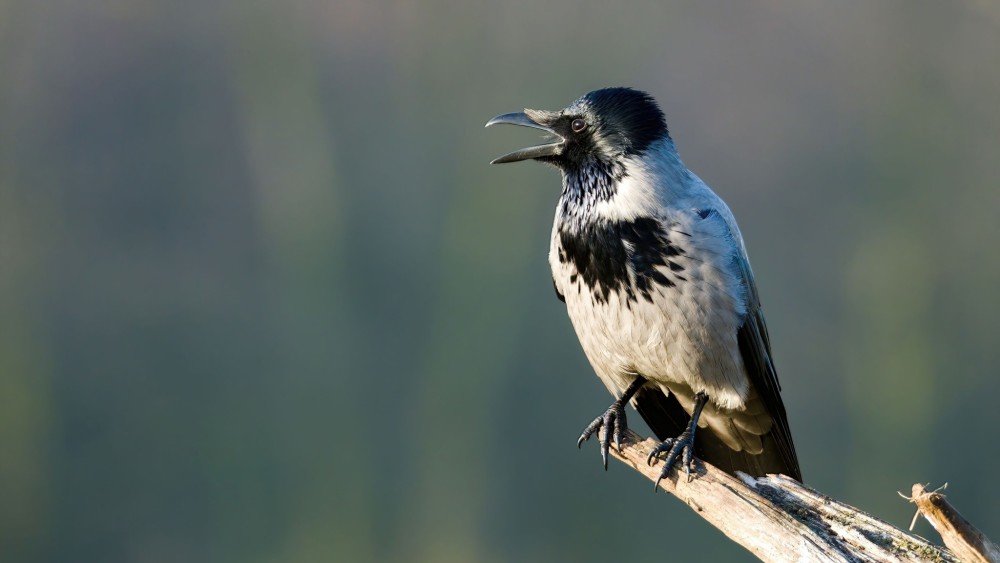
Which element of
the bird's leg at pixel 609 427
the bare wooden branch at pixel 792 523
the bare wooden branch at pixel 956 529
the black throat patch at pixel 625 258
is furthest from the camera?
the bird's leg at pixel 609 427

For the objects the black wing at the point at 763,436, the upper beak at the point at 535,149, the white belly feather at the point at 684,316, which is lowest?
the black wing at the point at 763,436

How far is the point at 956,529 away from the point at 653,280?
1024 mm

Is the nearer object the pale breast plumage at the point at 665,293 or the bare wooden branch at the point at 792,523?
the bare wooden branch at the point at 792,523

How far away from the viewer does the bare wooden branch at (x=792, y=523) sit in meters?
2.38

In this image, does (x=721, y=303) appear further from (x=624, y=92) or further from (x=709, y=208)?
(x=624, y=92)

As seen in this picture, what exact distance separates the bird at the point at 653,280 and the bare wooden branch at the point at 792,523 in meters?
0.14

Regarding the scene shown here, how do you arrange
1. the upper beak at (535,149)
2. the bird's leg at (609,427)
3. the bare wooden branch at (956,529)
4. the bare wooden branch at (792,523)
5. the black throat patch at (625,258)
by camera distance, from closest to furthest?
the bare wooden branch at (956,529) → the bare wooden branch at (792,523) → the black throat patch at (625,258) → the bird's leg at (609,427) → the upper beak at (535,149)

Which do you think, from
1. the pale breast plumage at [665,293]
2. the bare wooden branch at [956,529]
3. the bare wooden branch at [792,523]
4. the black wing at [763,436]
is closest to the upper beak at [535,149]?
the pale breast plumage at [665,293]

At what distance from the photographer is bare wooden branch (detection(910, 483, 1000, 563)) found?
84.4 inches

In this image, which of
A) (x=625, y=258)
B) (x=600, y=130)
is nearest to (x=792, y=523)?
(x=625, y=258)

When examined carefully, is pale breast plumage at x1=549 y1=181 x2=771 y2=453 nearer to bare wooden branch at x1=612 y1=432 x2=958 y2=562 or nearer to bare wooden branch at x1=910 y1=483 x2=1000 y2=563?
bare wooden branch at x1=612 y1=432 x2=958 y2=562

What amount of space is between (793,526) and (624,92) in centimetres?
141

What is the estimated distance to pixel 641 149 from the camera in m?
2.99

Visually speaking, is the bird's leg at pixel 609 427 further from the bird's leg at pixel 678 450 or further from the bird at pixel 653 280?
the bird's leg at pixel 678 450
